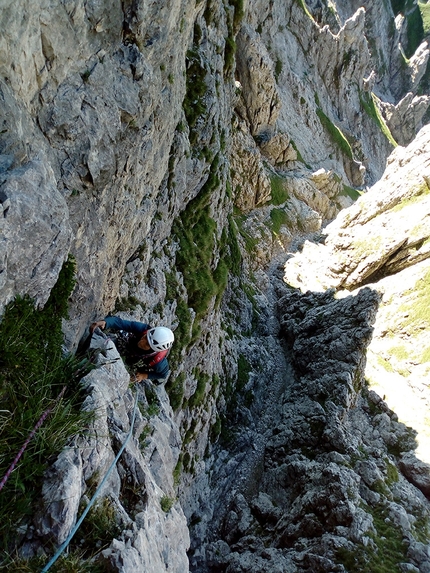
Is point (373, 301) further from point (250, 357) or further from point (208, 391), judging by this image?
point (208, 391)

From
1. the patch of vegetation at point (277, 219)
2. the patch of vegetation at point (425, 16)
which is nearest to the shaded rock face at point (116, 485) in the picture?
the patch of vegetation at point (277, 219)

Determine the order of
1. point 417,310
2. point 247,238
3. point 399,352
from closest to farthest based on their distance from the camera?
1. point 399,352
2. point 417,310
3. point 247,238

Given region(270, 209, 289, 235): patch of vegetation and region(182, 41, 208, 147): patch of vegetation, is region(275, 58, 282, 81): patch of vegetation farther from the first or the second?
region(182, 41, 208, 147): patch of vegetation

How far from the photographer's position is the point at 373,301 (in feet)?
76.0

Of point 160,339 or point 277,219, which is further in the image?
point 277,219

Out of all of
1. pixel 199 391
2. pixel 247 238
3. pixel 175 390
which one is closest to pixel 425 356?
pixel 199 391

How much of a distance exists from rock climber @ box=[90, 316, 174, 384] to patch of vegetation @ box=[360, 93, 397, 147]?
352ft

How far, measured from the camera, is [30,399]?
5.86 m

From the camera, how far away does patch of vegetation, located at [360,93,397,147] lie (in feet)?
325

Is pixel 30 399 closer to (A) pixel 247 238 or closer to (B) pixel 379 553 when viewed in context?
(B) pixel 379 553

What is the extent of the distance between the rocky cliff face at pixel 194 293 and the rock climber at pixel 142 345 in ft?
3.31

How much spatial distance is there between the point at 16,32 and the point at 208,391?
1574cm

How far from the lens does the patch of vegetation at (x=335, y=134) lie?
A: 246 ft

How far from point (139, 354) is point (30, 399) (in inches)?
181
